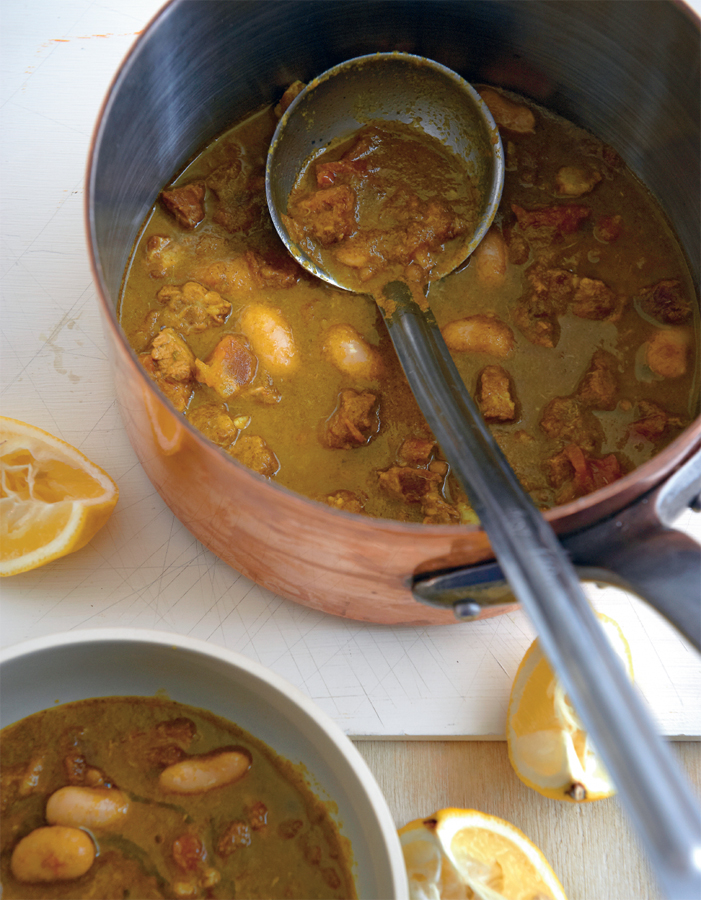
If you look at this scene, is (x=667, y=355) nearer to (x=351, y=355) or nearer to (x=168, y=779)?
(x=351, y=355)

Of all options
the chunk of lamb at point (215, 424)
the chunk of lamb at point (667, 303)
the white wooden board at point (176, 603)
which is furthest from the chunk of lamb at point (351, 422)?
the chunk of lamb at point (667, 303)

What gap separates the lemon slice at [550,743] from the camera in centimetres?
97

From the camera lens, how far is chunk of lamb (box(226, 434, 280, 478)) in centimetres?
105

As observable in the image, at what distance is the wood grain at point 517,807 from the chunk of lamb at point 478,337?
55cm

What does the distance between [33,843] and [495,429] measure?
79 cm

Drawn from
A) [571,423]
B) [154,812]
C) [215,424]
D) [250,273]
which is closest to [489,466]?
[571,423]

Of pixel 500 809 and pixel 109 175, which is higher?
pixel 109 175

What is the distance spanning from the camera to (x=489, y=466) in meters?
0.87

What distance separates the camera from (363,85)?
124cm

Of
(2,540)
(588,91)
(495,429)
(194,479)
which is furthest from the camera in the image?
(588,91)

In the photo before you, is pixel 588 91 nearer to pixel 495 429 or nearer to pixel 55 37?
pixel 495 429

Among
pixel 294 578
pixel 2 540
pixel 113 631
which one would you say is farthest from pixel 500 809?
pixel 2 540

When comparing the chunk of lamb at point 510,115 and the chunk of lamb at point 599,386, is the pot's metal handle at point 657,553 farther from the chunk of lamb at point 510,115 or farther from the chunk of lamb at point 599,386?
the chunk of lamb at point 510,115

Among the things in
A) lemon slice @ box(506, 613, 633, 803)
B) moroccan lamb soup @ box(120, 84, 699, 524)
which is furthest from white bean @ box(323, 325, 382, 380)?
lemon slice @ box(506, 613, 633, 803)
